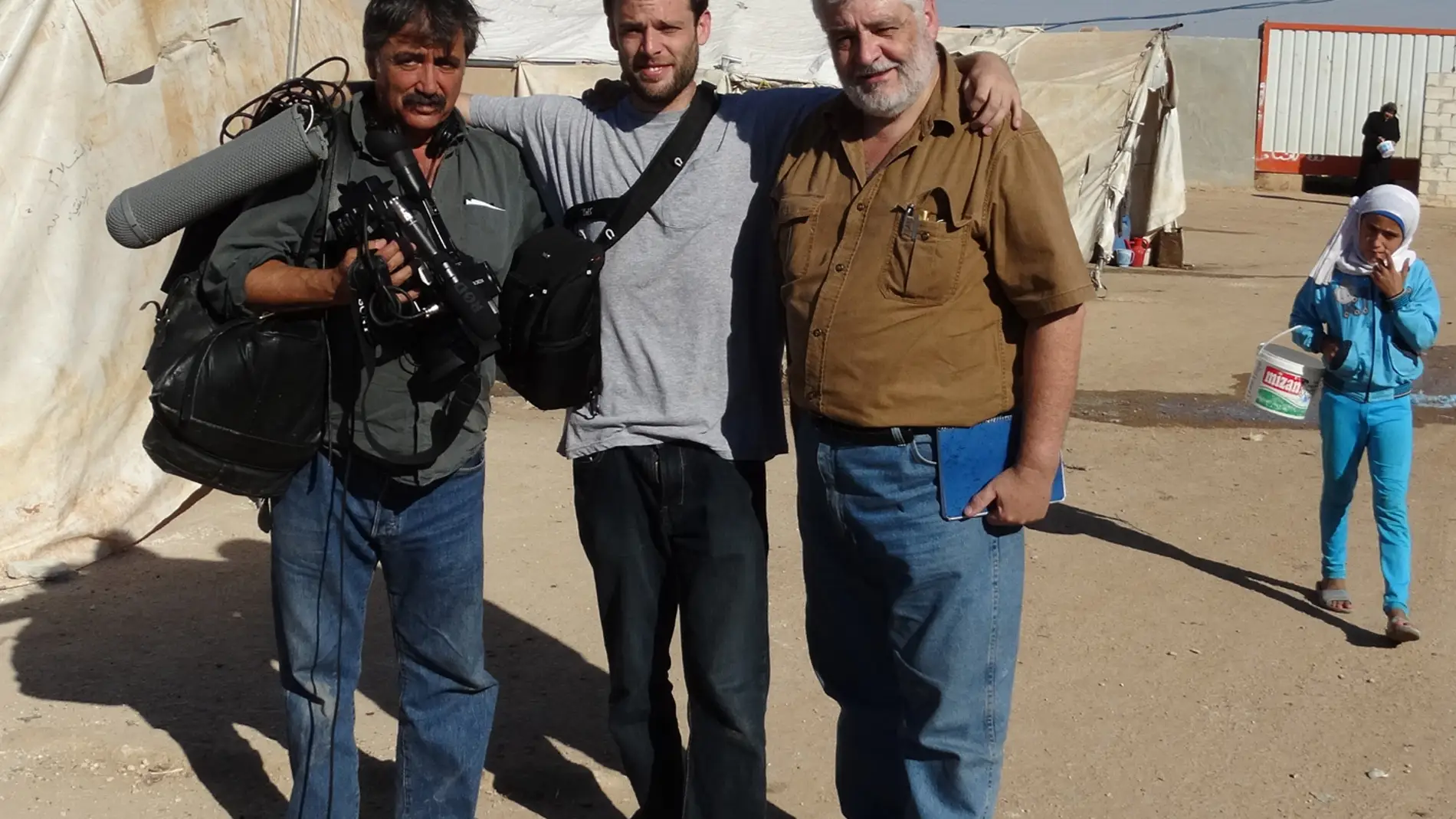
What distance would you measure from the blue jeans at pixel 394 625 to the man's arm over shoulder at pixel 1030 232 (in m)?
1.24

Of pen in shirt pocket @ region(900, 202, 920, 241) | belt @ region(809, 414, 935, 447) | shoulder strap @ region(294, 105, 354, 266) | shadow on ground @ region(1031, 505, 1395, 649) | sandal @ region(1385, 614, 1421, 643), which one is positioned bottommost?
shadow on ground @ region(1031, 505, 1395, 649)

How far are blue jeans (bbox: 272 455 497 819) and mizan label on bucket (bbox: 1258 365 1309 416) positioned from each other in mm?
3356

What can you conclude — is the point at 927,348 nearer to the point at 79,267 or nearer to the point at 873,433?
the point at 873,433

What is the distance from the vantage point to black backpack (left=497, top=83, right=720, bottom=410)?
292cm

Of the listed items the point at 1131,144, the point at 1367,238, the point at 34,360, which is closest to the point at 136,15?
the point at 34,360

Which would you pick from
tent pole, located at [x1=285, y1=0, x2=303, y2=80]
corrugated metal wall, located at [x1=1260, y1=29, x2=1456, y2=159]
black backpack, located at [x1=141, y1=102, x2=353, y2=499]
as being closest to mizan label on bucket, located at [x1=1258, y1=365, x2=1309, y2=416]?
black backpack, located at [x1=141, y1=102, x2=353, y2=499]

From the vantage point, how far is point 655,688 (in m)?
3.38

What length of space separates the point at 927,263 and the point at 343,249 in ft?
3.80

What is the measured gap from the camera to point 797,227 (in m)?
2.86

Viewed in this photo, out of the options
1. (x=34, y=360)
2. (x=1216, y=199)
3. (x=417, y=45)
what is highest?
(x=417, y=45)

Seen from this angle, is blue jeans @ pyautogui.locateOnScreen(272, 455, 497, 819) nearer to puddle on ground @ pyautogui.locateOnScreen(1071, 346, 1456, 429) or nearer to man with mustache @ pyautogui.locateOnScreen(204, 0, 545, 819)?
man with mustache @ pyautogui.locateOnScreen(204, 0, 545, 819)

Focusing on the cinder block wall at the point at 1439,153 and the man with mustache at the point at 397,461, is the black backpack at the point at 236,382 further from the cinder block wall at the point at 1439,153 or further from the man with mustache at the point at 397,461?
the cinder block wall at the point at 1439,153

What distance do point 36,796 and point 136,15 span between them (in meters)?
3.47

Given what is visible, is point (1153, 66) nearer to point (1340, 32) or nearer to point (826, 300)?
point (826, 300)
